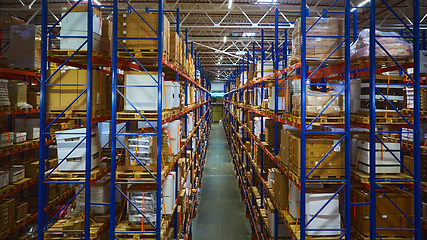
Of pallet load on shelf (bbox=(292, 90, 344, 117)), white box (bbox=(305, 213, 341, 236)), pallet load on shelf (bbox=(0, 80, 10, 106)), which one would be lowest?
white box (bbox=(305, 213, 341, 236))

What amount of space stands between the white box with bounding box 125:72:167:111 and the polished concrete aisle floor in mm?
5636

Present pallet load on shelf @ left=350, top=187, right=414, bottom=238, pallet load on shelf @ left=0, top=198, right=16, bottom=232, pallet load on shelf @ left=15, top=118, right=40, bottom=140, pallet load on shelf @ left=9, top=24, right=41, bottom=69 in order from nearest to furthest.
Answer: pallet load on shelf @ left=350, top=187, right=414, bottom=238
pallet load on shelf @ left=0, top=198, right=16, bottom=232
pallet load on shelf @ left=9, top=24, right=41, bottom=69
pallet load on shelf @ left=15, top=118, right=40, bottom=140

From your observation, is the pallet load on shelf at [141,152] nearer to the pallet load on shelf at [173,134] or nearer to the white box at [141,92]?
the white box at [141,92]

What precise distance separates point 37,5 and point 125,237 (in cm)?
1196

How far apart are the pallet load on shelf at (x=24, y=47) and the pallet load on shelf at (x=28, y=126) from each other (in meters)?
1.63

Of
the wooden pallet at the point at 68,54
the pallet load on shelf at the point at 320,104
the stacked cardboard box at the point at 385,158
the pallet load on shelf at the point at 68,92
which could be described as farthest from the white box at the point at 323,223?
the wooden pallet at the point at 68,54

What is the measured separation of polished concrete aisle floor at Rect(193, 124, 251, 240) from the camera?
28.7ft

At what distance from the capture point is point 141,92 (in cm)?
452

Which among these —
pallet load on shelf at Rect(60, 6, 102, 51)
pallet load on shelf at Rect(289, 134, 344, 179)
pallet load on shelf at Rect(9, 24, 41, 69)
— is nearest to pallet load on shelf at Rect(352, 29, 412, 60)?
pallet load on shelf at Rect(289, 134, 344, 179)

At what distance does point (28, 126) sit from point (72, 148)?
4.50m

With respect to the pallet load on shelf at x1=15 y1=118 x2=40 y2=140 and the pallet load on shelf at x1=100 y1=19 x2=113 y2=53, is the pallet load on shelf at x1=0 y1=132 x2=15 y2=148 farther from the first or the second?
the pallet load on shelf at x1=100 y1=19 x2=113 y2=53

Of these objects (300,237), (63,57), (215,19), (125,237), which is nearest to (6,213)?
(125,237)

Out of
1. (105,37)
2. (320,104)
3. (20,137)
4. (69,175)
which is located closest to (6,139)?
(20,137)

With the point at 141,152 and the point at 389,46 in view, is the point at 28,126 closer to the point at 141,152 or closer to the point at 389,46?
the point at 141,152
